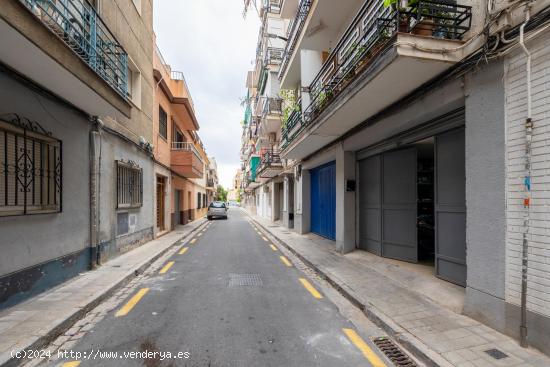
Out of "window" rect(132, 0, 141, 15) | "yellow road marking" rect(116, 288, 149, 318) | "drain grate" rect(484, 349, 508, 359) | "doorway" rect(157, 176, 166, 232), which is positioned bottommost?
"yellow road marking" rect(116, 288, 149, 318)

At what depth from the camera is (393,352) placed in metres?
3.32

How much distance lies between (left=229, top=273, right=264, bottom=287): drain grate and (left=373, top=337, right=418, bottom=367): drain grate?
A: 292 centimetres

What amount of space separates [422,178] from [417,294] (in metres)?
3.71

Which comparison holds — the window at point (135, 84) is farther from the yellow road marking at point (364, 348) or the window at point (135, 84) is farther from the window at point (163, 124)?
the yellow road marking at point (364, 348)

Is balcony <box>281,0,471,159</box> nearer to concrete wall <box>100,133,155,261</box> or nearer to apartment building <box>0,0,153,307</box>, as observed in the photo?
Answer: apartment building <box>0,0,153,307</box>

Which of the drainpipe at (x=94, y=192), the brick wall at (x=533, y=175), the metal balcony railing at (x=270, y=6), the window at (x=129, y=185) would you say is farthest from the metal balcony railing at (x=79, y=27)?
the metal balcony railing at (x=270, y=6)

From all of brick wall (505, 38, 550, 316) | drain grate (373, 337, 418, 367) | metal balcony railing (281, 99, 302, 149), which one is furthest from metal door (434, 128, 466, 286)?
metal balcony railing (281, 99, 302, 149)

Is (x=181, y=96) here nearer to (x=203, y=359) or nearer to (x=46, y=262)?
(x=46, y=262)

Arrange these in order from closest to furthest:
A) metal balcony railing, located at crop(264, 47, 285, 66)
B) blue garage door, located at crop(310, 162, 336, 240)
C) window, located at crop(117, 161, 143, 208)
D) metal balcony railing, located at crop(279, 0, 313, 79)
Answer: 1. window, located at crop(117, 161, 143, 208)
2. metal balcony railing, located at crop(279, 0, 313, 79)
3. blue garage door, located at crop(310, 162, 336, 240)
4. metal balcony railing, located at crop(264, 47, 285, 66)

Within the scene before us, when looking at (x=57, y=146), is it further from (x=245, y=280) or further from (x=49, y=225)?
(x=245, y=280)

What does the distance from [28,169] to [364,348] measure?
6.19 meters

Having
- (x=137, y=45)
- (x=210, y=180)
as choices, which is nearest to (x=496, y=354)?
(x=137, y=45)

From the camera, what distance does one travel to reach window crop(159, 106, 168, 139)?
13.8 meters

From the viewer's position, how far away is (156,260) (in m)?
8.45
